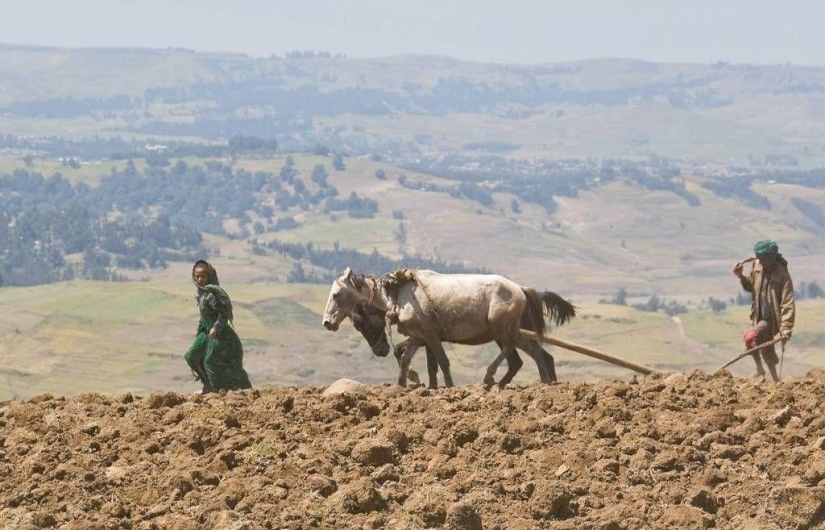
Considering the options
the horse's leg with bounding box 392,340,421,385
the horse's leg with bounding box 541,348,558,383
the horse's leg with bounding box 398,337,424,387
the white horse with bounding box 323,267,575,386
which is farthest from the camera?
the horse's leg with bounding box 541,348,558,383

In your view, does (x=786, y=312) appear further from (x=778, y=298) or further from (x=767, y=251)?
(x=767, y=251)

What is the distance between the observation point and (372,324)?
16.8 m

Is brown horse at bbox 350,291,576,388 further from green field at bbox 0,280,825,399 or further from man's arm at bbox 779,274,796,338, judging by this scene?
green field at bbox 0,280,825,399

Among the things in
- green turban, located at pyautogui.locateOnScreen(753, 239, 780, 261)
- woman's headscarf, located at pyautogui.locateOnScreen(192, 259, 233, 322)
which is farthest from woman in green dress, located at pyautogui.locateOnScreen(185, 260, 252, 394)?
green turban, located at pyautogui.locateOnScreen(753, 239, 780, 261)

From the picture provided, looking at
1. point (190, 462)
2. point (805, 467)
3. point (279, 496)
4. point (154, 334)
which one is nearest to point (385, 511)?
point (279, 496)

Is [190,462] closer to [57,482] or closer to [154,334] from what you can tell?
[57,482]

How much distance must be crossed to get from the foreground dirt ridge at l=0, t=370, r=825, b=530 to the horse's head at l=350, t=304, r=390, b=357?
294cm

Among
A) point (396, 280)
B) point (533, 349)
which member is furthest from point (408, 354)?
point (533, 349)

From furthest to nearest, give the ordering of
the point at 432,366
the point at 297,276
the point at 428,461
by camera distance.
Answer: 1. the point at 297,276
2. the point at 432,366
3. the point at 428,461

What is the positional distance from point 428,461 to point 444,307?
5.40 m

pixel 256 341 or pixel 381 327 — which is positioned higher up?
pixel 381 327

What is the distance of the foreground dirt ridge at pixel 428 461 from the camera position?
999cm

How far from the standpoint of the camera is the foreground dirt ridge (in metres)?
9.99

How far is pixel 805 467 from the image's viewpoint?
1088 centimetres
